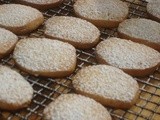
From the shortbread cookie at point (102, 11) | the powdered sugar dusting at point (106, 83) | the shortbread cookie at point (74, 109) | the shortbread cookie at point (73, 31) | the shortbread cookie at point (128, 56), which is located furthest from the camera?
the shortbread cookie at point (102, 11)

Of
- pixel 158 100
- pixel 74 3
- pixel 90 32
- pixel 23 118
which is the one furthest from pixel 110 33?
pixel 23 118

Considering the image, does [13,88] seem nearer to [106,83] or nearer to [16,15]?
[106,83]

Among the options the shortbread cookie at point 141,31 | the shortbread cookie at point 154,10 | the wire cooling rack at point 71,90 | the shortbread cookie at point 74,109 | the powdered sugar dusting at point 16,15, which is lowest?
the wire cooling rack at point 71,90

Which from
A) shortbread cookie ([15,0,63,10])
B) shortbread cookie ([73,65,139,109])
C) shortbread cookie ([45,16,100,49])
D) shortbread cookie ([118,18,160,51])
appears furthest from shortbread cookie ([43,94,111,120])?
shortbread cookie ([15,0,63,10])

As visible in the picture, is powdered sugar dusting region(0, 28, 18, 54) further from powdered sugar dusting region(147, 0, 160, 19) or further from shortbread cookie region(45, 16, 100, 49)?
powdered sugar dusting region(147, 0, 160, 19)

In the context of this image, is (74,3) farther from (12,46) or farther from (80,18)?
(12,46)

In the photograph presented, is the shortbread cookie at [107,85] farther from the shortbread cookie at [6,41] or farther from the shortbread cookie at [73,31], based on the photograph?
the shortbread cookie at [6,41]

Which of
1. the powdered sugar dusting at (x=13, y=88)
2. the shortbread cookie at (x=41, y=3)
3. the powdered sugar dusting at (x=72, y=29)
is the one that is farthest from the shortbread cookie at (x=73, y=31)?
the powdered sugar dusting at (x=13, y=88)
